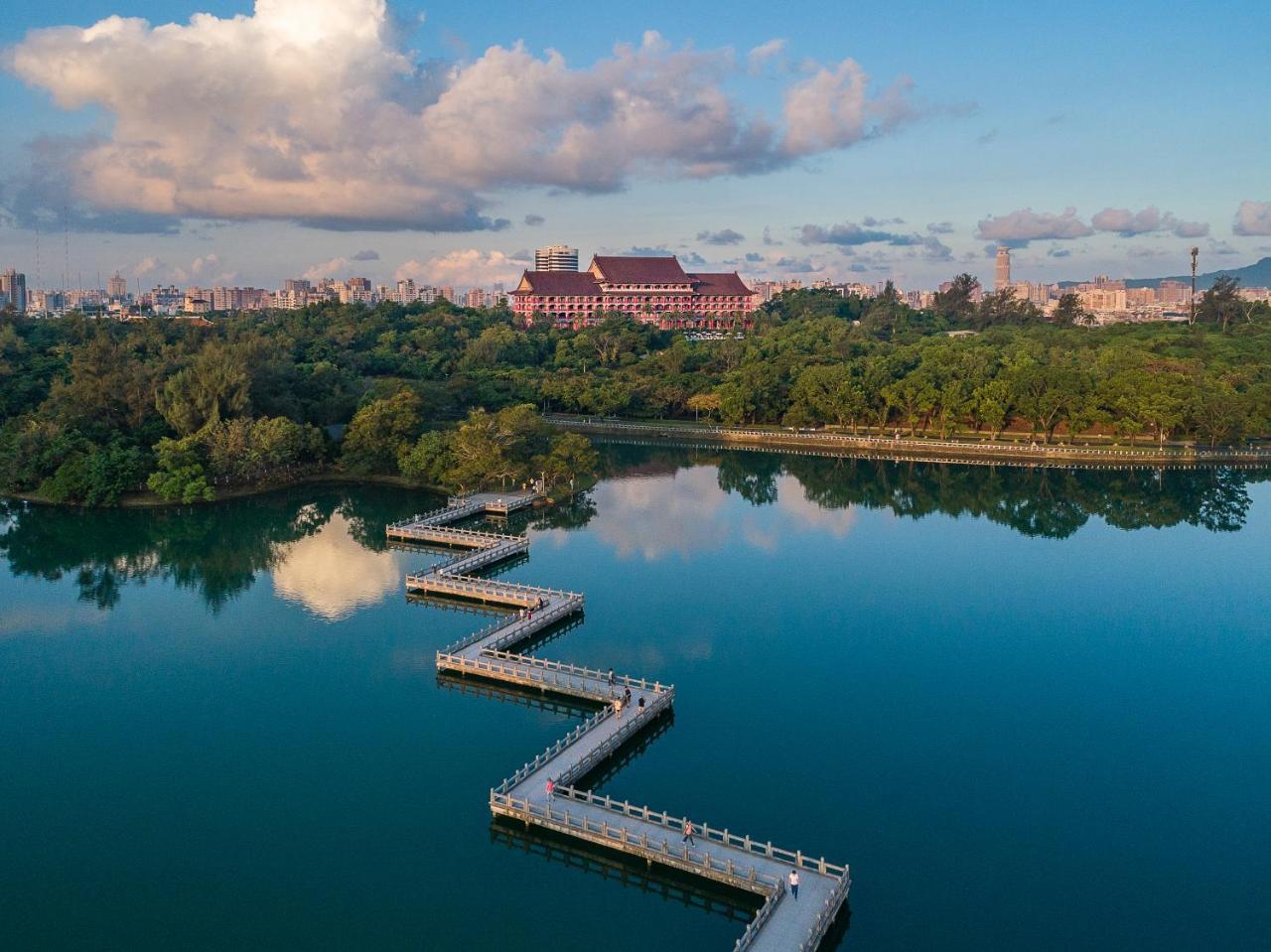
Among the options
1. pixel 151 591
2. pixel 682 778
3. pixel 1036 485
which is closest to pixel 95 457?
pixel 151 591

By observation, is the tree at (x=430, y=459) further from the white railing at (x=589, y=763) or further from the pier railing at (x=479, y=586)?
the pier railing at (x=479, y=586)

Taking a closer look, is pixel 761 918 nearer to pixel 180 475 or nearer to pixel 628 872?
pixel 628 872

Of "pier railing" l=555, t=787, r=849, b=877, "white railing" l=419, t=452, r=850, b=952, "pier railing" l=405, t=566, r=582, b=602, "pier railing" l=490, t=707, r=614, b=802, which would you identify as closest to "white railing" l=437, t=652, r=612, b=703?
"white railing" l=419, t=452, r=850, b=952

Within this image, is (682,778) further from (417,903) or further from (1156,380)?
(1156,380)

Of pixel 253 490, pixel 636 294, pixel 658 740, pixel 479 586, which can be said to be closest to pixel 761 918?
pixel 658 740

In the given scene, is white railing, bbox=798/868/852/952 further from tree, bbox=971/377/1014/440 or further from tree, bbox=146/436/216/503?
tree, bbox=971/377/1014/440

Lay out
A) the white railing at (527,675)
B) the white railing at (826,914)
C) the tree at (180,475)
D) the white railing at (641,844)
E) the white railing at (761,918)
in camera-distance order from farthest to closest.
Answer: the tree at (180,475)
the white railing at (527,675)
the white railing at (641,844)
the white railing at (826,914)
the white railing at (761,918)

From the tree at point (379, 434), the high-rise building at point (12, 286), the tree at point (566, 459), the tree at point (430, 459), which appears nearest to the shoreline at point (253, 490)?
the tree at point (379, 434)
